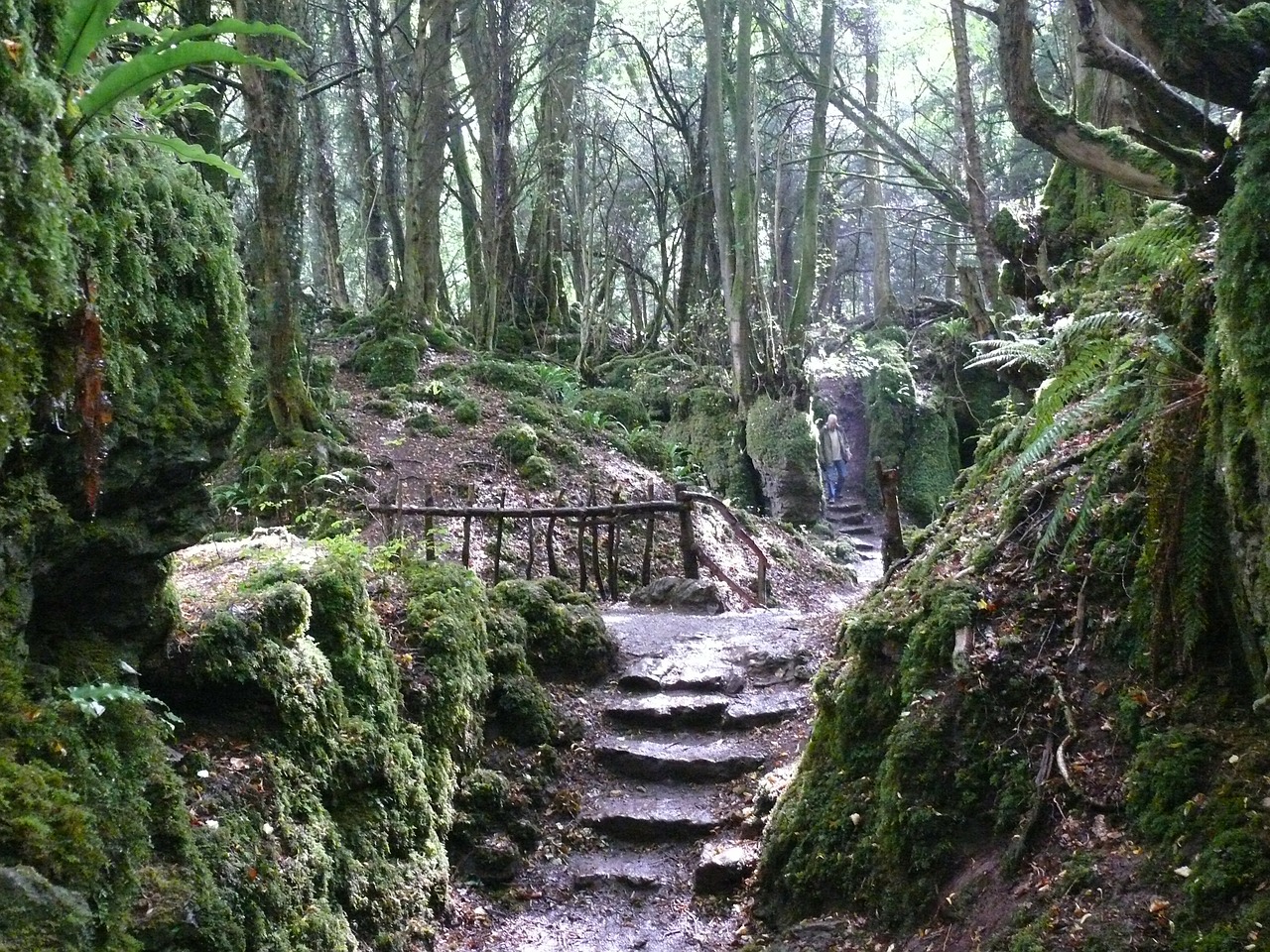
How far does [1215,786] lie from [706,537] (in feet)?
36.0

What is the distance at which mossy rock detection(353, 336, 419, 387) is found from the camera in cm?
1631

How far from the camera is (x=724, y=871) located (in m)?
5.45

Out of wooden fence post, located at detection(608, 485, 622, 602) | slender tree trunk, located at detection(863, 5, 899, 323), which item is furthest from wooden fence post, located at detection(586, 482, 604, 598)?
slender tree trunk, located at detection(863, 5, 899, 323)

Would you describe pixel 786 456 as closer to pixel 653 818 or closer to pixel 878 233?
pixel 653 818

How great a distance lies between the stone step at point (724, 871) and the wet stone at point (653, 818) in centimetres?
50

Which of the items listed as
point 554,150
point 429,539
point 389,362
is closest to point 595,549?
point 429,539

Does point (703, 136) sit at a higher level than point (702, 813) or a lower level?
higher

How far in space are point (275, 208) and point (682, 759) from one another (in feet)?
26.4

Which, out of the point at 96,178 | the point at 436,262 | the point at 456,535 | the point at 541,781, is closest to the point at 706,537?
the point at 456,535

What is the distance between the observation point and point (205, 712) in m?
4.01

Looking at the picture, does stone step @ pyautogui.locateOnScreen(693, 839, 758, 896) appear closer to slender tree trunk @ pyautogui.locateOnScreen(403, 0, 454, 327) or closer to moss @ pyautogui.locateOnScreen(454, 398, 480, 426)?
moss @ pyautogui.locateOnScreen(454, 398, 480, 426)

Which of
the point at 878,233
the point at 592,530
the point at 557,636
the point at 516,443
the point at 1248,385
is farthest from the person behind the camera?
the point at 878,233

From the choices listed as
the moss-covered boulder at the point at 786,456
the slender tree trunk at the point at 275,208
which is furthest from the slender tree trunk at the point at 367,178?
the moss-covered boulder at the point at 786,456

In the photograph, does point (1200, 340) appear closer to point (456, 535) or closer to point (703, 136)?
point (456, 535)
